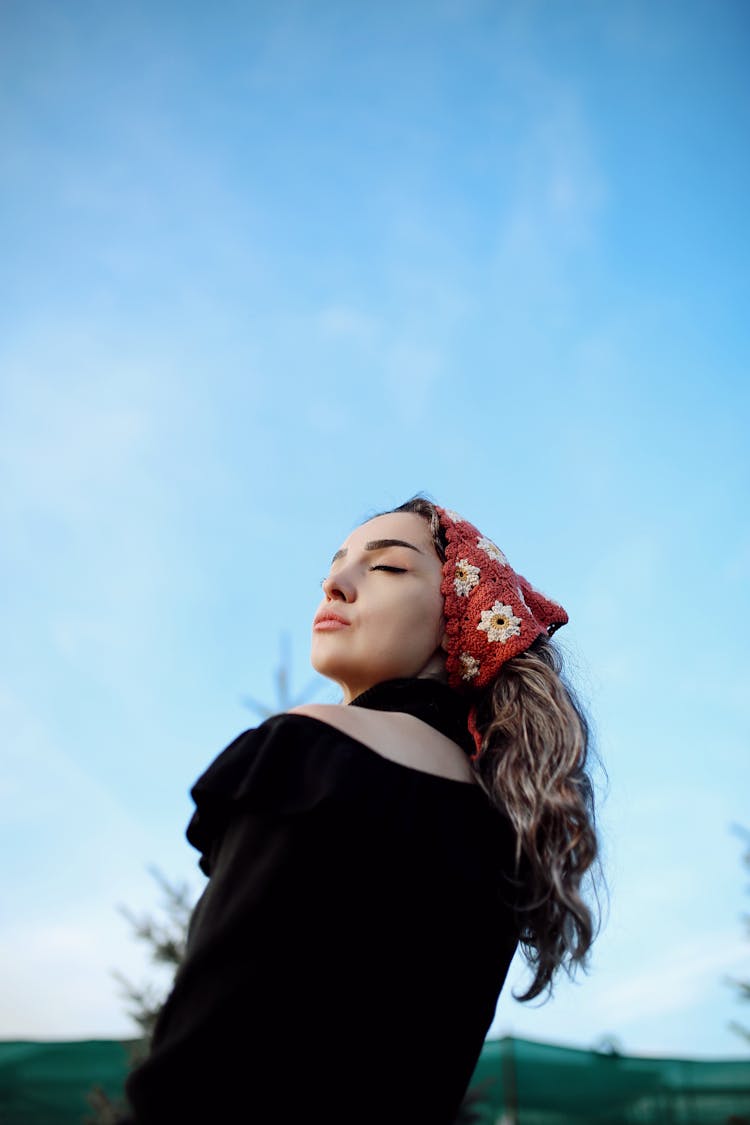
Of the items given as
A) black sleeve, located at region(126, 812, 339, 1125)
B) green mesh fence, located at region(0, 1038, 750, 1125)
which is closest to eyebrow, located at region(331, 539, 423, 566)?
black sleeve, located at region(126, 812, 339, 1125)

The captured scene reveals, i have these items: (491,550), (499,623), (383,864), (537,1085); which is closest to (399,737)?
(383,864)

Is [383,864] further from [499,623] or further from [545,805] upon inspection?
[499,623]

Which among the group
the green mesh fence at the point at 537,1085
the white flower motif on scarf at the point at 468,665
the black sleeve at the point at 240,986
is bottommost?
the green mesh fence at the point at 537,1085

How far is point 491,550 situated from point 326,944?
1172mm

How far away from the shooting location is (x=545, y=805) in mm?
1830

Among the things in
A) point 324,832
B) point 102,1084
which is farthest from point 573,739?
point 102,1084

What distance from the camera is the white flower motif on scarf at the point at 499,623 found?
2.14 m

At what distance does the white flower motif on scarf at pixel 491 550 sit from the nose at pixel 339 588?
37 cm

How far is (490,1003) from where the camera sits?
5.96 ft

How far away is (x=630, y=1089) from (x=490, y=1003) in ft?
20.8

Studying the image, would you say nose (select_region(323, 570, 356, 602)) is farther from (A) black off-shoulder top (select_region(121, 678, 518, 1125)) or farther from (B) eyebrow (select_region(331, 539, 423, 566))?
(A) black off-shoulder top (select_region(121, 678, 518, 1125))

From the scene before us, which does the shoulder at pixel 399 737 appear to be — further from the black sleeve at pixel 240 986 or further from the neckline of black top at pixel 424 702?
the black sleeve at pixel 240 986

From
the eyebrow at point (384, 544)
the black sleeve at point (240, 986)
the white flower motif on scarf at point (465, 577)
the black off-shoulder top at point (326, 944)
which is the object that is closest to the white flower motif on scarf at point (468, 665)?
the white flower motif on scarf at point (465, 577)

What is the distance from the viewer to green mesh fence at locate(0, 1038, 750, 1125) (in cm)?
661
